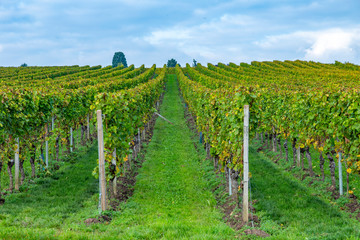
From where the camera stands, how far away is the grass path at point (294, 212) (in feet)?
22.7

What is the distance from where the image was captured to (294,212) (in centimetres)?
A: 874

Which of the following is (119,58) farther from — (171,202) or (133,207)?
(133,207)

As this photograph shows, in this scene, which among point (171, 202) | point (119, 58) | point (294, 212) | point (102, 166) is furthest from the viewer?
point (119, 58)

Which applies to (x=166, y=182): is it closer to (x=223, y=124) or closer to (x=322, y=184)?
(x=223, y=124)

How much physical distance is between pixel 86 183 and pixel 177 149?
6914 mm

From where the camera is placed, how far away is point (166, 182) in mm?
11820

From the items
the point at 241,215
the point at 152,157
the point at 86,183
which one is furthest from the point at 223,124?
the point at 152,157

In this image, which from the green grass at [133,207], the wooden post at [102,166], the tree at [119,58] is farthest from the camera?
the tree at [119,58]

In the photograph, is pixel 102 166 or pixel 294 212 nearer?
pixel 102 166

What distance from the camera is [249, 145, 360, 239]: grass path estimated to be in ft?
22.7

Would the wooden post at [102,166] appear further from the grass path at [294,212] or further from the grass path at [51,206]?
the grass path at [294,212]

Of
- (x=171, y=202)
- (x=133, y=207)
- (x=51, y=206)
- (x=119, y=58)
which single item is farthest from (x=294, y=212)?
(x=119, y=58)

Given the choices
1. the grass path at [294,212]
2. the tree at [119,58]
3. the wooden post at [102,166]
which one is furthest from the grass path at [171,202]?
the tree at [119,58]

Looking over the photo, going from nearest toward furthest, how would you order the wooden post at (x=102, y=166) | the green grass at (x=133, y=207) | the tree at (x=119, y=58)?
the green grass at (x=133, y=207)
the wooden post at (x=102, y=166)
the tree at (x=119, y=58)
